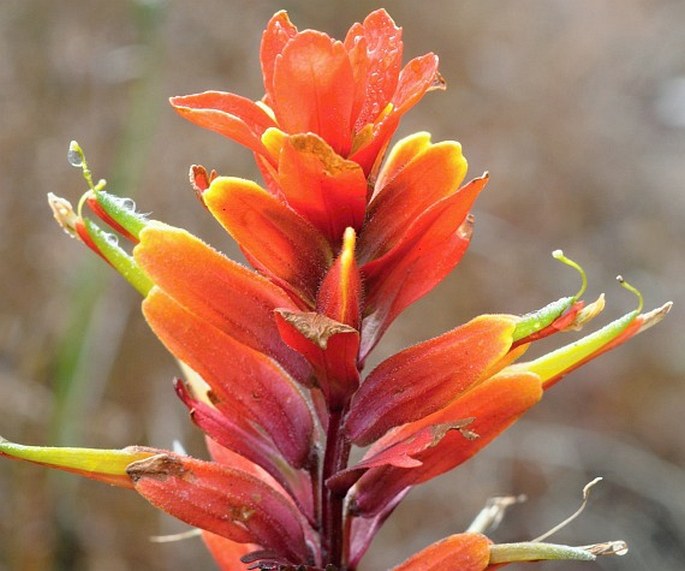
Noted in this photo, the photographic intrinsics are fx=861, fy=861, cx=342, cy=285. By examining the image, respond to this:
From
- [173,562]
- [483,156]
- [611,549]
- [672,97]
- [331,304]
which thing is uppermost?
[672,97]

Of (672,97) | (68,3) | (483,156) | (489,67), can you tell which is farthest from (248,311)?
(672,97)

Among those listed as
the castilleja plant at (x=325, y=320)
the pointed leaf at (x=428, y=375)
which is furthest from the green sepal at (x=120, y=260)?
the pointed leaf at (x=428, y=375)

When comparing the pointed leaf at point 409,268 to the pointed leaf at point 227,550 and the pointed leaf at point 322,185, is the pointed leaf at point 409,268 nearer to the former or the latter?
the pointed leaf at point 322,185

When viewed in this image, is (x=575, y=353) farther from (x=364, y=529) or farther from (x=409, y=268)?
(x=364, y=529)

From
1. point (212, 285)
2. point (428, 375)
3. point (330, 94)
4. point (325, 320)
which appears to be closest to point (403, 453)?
point (428, 375)

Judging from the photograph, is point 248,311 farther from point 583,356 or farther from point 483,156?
point 483,156

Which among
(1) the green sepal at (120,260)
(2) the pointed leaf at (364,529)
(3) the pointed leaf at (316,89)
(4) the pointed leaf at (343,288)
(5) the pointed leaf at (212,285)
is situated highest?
(3) the pointed leaf at (316,89)

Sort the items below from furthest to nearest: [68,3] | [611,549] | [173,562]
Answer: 1. [68,3]
2. [173,562]
3. [611,549]
